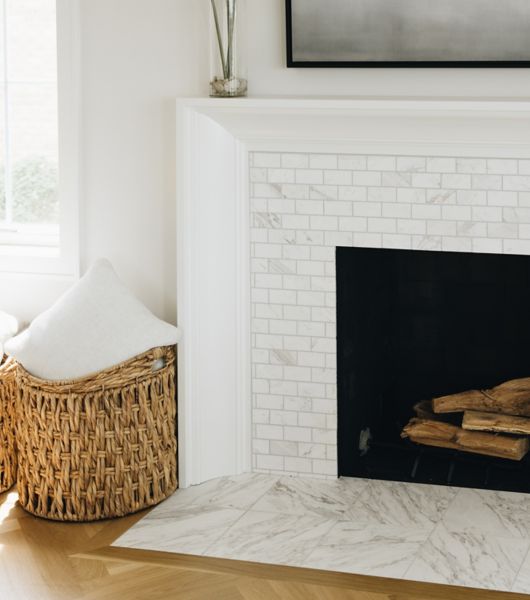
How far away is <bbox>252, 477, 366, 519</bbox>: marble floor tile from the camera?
10.3 feet

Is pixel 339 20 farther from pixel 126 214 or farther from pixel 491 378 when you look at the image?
pixel 491 378

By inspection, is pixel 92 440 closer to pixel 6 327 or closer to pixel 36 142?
pixel 6 327

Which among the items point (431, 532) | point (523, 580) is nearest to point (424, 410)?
point (431, 532)

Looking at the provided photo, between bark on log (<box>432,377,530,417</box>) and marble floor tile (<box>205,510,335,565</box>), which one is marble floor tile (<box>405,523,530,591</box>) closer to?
marble floor tile (<box>205,510,335,565</box>)

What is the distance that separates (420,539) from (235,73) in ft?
5.02

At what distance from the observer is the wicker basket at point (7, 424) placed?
3.20 metres

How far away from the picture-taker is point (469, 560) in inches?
109

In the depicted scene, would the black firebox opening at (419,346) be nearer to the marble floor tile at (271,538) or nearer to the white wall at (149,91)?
the marble floor tile at (271,538)

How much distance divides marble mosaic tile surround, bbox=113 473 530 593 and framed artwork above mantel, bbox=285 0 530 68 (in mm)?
1368

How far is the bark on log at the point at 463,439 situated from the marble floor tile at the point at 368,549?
50cm

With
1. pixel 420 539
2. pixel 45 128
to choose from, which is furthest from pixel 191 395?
pixel 45 128

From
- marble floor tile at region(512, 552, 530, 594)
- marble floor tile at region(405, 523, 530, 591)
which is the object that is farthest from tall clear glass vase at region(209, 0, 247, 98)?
marble floor tile at region(512, 552, 530, 594)

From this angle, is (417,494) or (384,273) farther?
(384,273)

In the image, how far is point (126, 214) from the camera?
Result: 3.35m
